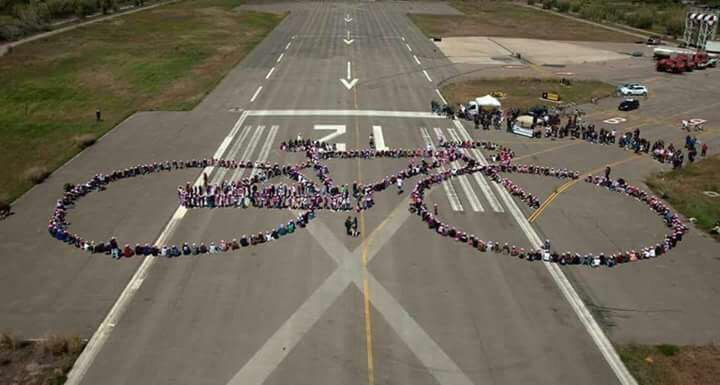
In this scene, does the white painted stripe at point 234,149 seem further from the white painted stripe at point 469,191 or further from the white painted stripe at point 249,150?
the white painted stripe at point 469,191

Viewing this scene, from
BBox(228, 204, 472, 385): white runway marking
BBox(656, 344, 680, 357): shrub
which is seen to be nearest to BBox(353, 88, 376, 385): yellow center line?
BBox(228, 204, 472, 385): white runway marking

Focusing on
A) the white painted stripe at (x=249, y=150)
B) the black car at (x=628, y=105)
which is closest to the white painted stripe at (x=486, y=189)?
the white painted stripe at (x=249, y=150)

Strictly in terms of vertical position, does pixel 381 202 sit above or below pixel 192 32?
below

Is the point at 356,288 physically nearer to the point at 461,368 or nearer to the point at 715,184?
the point at 461,368

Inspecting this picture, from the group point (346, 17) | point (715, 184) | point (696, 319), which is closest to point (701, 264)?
point (696, 319)

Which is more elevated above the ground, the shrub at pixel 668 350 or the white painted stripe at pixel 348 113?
the white painted stripe at pixel 348 113

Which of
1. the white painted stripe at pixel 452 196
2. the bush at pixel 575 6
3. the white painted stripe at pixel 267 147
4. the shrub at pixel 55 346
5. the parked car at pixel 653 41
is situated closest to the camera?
the shrub at pixel 55 346

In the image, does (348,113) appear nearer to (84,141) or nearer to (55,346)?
(84,141)
